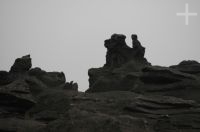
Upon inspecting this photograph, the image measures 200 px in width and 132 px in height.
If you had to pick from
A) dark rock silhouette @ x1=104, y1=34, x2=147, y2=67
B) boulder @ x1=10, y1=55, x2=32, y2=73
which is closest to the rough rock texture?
boulder @ x1=10, y1=55, x2=32, y2=73

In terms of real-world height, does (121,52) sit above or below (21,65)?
above

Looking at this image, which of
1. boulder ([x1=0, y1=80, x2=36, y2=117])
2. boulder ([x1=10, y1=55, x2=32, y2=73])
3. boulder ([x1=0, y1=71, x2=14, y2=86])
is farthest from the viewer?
boulder ([x1=10, y1=55, x2=32, y2=73])

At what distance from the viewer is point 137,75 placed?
40.9m

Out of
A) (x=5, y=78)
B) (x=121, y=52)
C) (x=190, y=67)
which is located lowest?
(x=5, y=78)

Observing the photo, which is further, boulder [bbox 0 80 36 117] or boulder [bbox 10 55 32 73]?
boulder [bbox 10 55 32 73]

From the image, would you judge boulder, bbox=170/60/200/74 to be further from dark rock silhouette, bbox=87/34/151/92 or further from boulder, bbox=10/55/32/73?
boulder, bbox=10/55/32/73

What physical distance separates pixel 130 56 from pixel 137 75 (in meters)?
8.25

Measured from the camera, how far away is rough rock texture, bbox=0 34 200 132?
26016 millimetres

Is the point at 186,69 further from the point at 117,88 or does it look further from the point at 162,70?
the point at 117,88

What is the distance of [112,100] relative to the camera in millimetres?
33250

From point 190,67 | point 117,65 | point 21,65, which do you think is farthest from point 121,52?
point 21,65

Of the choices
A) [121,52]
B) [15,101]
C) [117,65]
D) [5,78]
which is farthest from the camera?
[121,52]

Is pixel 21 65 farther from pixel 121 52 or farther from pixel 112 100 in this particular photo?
pixel 112 100

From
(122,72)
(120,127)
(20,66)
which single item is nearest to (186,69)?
(122,72)
